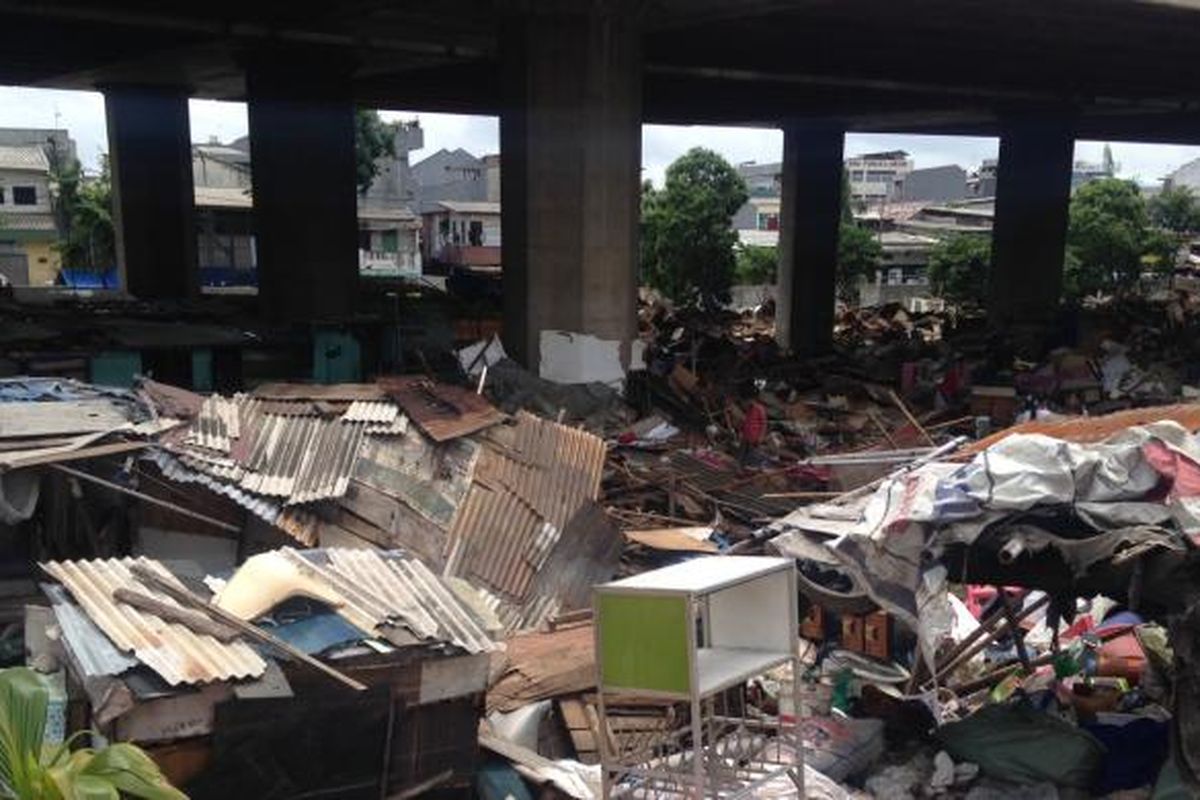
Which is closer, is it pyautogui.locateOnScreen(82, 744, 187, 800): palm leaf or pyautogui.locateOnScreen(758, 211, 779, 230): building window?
pyautogui.locateOnScreen(82, 744, 187, 800): palm leaf

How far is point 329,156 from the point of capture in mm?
26672

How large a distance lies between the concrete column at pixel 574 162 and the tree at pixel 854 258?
3156 cm

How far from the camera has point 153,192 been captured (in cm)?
3238

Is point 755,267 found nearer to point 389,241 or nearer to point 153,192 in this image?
point 389,241

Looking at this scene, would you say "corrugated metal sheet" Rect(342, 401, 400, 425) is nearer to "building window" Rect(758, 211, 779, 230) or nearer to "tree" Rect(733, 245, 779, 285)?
"tree" Rect(733, 245, 779, 285)

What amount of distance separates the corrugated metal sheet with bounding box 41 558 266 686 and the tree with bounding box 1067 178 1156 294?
49.6m

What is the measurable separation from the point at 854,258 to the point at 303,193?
1168 inches

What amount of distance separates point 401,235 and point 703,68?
33.7m

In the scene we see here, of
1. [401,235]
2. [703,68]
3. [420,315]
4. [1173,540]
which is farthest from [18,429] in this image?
[401,235]

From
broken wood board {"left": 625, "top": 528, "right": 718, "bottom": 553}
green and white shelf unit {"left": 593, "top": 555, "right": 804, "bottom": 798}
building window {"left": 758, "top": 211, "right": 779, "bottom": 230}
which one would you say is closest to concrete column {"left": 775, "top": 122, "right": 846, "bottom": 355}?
broken wood board {"left": 625, "top": 528, "right": 718, "bottom": 553}

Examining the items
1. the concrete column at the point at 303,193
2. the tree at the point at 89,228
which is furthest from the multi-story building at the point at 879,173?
the concrete column at the point at 303,193

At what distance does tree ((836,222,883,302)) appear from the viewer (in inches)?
1941

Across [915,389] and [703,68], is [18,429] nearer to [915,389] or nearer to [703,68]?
[915,389]

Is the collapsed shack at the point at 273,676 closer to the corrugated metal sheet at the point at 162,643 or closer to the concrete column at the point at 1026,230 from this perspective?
the corrugated metal sheet at the point at 162,643
